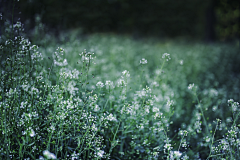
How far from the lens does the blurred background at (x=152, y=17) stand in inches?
440

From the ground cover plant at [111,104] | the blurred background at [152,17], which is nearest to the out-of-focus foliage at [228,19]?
the blurred background at [152,17]

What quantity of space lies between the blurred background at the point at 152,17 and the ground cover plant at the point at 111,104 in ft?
13.5

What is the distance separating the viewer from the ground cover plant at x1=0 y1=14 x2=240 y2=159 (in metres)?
1.86

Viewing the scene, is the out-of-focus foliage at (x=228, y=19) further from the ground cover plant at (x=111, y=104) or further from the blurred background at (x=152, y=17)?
the ground cover plant at (x=111, y=104)

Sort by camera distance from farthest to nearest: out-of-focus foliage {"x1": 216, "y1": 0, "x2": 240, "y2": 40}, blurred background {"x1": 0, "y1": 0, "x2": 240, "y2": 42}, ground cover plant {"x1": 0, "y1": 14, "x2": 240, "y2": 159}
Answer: blurred background {"x1": 0, "y1": 0, "x2": 240, "y2": 42} → out-of-focus foliage {"x1": 216, "y1": 0, "x2": 240, "y2": 40} → ground cover plant {"x1": 0, "y1": 14, "x2": 240, "y2": 159}

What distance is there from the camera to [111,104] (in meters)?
2.38

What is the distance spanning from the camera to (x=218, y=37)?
1213cm

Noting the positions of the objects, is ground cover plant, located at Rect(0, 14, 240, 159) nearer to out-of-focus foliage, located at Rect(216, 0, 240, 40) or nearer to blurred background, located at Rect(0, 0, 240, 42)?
out-of-focus foliage, located at Rect(216, 0, 240, 40)

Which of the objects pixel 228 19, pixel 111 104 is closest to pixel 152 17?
pixel 228 19

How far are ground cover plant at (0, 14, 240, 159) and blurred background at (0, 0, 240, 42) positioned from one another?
4122 millimetres

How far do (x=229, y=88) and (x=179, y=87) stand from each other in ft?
4.37

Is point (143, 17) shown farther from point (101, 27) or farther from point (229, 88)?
point (229, 88)

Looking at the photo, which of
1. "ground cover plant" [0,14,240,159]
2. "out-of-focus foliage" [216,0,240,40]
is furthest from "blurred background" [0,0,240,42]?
"ground cover plant" [0,14,240,159]

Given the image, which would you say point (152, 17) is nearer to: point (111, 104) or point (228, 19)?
point (228, 19)
